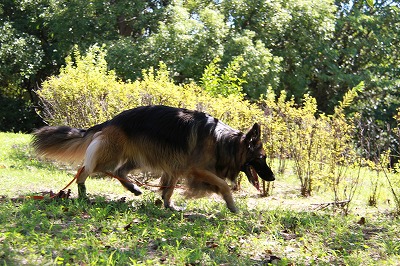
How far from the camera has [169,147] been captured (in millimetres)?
6637

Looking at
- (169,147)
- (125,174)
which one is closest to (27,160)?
(125,174)

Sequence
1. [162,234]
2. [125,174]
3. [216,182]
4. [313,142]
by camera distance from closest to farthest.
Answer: [162,234]
[216,182]
[125,174]
[313,142]

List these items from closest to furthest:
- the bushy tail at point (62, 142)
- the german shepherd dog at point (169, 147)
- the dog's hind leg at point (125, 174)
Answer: the german shepherd dog at point (169, 147) < the bushy tail at point (62, 142) < the dog's hind leg at point (125, 174)

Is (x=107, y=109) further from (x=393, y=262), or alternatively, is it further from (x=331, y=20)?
(x=331, y=20)

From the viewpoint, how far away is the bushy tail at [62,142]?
6.93 m

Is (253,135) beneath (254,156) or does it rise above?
above

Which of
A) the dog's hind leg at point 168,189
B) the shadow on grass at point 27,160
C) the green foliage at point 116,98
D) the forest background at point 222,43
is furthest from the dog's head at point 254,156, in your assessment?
the forest background at point 222,43

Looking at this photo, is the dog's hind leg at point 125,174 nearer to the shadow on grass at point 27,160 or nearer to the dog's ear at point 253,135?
the dog's ear at point 253,135

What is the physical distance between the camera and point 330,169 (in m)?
7.92

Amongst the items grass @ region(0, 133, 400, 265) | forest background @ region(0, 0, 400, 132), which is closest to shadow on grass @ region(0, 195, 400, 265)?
grass @ region(0, 133, 400, 265)

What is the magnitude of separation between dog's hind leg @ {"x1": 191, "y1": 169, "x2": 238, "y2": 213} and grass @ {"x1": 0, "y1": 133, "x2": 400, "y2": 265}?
0.13 m

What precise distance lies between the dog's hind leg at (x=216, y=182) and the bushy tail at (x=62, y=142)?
1481 mm

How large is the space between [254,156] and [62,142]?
8.42 feet

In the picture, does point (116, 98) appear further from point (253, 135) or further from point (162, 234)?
point (162, 234)
